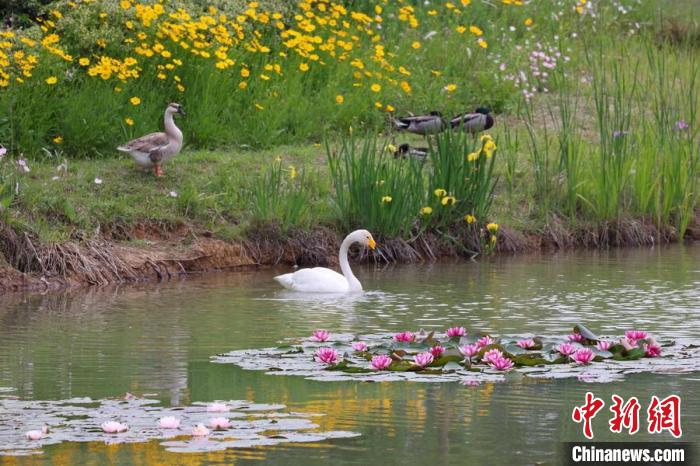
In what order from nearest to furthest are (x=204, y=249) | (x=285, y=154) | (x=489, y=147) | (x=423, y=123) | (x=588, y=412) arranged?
(x=588, y=412) < (x=204, y=249) < (x=489, y=147) < (x=285, y=154) < (x=423, y=123)

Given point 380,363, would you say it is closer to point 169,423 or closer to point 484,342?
point 484,342

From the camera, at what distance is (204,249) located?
1420 cm

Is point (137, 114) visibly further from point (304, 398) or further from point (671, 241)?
point (304, 398)

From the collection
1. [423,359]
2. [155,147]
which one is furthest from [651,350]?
[155,147]

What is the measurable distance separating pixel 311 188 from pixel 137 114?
82.7 inches

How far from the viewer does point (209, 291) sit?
1282 cm

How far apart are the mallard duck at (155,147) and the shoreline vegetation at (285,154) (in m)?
0.27

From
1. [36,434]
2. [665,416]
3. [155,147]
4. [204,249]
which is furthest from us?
[155,147]

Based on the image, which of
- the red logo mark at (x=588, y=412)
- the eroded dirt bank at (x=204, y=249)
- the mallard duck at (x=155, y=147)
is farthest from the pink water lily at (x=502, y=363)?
the mallard duck at (x=155, y=147)

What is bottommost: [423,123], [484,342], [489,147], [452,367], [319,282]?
[452,367]

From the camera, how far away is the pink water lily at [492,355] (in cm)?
858

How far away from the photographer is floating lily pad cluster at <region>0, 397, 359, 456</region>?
6.95 meters

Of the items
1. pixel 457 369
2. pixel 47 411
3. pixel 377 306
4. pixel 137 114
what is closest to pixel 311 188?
pixel 137 114

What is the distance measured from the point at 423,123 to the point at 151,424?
33.3 feet
